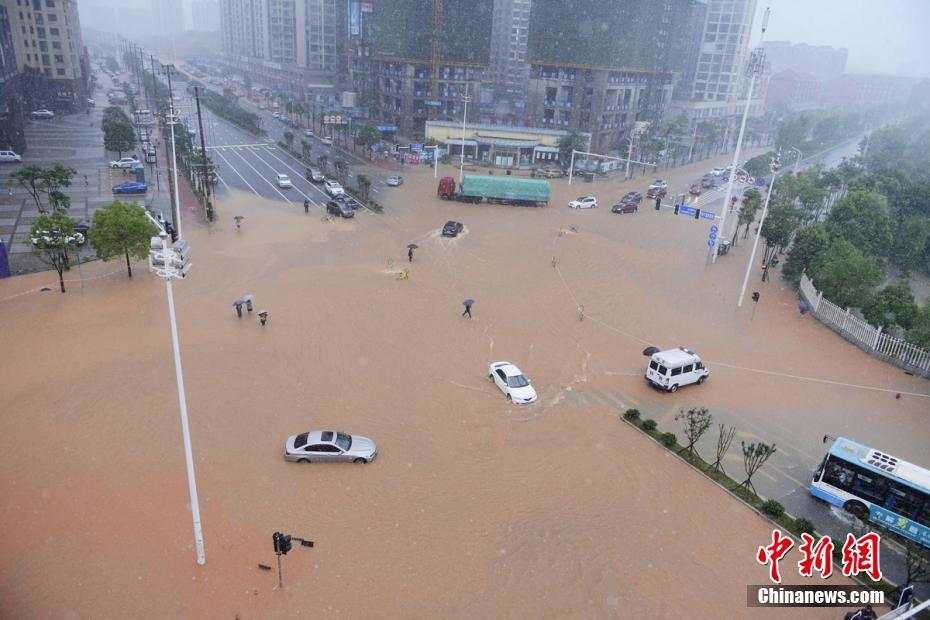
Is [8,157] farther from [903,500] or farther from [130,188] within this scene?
[903,500]

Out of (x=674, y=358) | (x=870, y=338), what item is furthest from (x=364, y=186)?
(x=870, y=338)

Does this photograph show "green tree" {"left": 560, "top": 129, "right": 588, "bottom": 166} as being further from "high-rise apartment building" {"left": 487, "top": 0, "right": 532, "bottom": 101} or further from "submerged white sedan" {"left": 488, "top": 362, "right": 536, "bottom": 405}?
"high-rise apartment building" {"left": 487, "top": 0, "right": 532, "bottom": 101}

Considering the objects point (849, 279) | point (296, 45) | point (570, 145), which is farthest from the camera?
point (296, 45)

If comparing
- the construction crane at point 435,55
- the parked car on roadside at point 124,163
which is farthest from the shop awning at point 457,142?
the parked car on roadside at point 124,163

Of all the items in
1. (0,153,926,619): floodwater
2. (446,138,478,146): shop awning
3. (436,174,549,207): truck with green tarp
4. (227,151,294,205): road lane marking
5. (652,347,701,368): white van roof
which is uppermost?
(446,138,478,146): shop awning

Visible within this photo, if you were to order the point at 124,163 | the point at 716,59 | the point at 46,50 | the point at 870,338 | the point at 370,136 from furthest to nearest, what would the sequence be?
the point at 716,59 → the point at 46,50 → the point at 370,136 → the point at 124,163 → the point at 870,338

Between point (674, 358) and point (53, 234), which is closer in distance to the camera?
point (674, 358)

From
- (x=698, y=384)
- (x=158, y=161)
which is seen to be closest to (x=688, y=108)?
(x=158, y=161)

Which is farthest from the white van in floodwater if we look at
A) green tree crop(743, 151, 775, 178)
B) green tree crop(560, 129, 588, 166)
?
green tree crop(743, 151, 775, 178)
